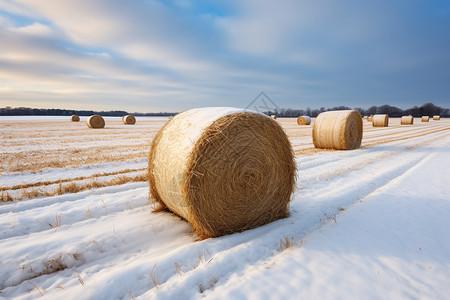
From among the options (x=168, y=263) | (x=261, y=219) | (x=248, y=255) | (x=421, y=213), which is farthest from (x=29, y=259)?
(x=421, y=213)

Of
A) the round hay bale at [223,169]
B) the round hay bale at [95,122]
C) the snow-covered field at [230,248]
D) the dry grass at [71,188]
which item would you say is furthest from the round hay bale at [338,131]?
the round hay bale at [95,122]

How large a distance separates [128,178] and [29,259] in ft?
12.7

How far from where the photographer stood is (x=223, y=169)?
3875 millimetres

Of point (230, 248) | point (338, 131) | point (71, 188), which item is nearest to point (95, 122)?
point (71, 188)

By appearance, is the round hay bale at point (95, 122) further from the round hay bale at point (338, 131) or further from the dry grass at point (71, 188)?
the round hay bale at point (338, 131)

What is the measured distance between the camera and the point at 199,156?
143 inches

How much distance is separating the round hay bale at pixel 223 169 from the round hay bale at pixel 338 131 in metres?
8.56

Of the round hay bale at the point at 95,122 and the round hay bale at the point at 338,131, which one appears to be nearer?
the round hay bale at the point at 338,131

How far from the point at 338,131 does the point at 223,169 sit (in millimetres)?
9892

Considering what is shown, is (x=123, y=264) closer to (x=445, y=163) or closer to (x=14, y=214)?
(x=14, y=214)

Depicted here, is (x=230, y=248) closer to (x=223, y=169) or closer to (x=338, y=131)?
(x=223, y=169)

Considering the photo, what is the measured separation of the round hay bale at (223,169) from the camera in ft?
12.1

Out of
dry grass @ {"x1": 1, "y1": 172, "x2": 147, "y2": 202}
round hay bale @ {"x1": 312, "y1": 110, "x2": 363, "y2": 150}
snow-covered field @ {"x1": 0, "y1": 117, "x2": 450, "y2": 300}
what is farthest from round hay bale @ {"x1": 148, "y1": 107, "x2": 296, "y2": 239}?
round hay bale @ {"x1": 312, "y1": 110, "x2": 363, "y2": 150}

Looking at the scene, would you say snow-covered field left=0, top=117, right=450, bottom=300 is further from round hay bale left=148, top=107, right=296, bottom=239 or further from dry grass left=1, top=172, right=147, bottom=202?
round hay bale left=148, top=107, right=296, bottom=239
